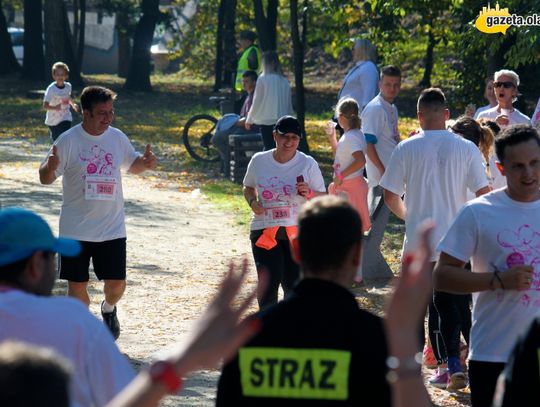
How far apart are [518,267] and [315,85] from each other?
4110 centimetres

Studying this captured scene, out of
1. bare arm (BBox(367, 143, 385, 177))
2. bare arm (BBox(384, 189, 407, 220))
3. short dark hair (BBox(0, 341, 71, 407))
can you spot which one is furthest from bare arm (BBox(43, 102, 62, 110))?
short dark hair (BBox(0, 341, 71, 407))

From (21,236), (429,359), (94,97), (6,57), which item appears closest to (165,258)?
(94,97)

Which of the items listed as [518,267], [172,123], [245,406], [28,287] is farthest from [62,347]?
[172,123]

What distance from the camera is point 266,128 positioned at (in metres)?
17.7

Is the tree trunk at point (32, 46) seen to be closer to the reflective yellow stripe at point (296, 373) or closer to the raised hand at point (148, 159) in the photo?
the raised hand at point (148, 159)

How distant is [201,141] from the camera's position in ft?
72.1

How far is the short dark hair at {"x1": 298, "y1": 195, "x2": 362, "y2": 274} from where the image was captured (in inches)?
145

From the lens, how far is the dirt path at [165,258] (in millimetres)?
9453

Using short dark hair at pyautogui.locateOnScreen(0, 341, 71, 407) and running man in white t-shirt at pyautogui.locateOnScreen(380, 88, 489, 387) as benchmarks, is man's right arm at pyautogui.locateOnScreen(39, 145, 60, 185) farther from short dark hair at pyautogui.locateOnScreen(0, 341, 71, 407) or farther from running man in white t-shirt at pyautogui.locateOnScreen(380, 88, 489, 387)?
short dark hair at pyautogui.locateOnScreen(0, 341, 71, 407)

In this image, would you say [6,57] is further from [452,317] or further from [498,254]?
[498,254]

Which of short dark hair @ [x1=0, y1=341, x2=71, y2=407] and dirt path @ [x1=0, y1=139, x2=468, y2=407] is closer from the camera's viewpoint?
short dark hair @ [x1=0, y1=341, x2=71, y2=407]

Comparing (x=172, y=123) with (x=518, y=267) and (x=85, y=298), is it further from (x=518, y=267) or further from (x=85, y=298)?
(x=518, y=267)

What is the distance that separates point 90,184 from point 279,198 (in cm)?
141

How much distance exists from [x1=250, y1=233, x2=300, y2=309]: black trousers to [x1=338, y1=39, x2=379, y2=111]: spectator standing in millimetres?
5386
